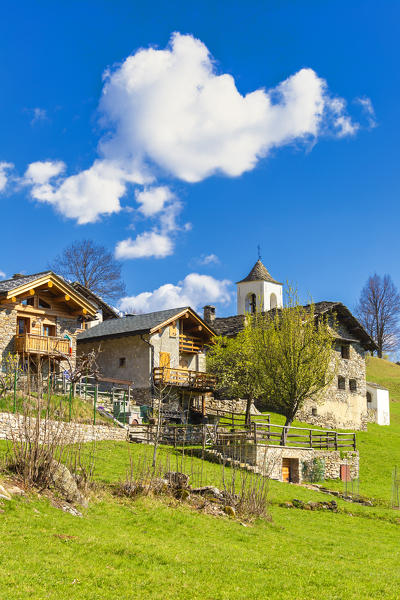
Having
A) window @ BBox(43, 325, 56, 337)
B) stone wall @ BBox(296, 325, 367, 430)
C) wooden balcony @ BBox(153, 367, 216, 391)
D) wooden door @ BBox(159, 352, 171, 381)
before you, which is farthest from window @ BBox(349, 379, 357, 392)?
window @ BBox(43, 325, 56, 337)

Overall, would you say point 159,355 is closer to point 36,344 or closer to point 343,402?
point 36,344

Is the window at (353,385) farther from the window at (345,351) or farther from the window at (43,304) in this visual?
the window at (43,304)

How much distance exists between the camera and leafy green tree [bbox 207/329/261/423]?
36.5 meters

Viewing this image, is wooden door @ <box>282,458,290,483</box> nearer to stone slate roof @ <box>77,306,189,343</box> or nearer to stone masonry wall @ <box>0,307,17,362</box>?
stone slate roof @ <box>77,306,189,343</box>

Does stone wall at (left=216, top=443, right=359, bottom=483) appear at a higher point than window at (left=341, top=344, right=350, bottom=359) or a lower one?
lower

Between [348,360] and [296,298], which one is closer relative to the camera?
[296,298]

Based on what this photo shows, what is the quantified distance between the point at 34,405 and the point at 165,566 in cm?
1411

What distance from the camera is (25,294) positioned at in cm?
3120

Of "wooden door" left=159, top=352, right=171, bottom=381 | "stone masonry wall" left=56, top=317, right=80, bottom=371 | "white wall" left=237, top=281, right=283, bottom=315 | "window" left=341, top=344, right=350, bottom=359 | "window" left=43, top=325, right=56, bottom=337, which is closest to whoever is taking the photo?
"window" left=43, top=325, right=56, bottom=337

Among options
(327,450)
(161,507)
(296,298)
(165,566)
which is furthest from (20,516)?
(296,298)

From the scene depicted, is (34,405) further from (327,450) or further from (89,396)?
(327,450)

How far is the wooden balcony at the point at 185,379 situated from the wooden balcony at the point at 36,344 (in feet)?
21.8

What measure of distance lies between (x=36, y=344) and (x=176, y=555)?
69.9 ft

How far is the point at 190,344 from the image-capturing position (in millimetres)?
39719
